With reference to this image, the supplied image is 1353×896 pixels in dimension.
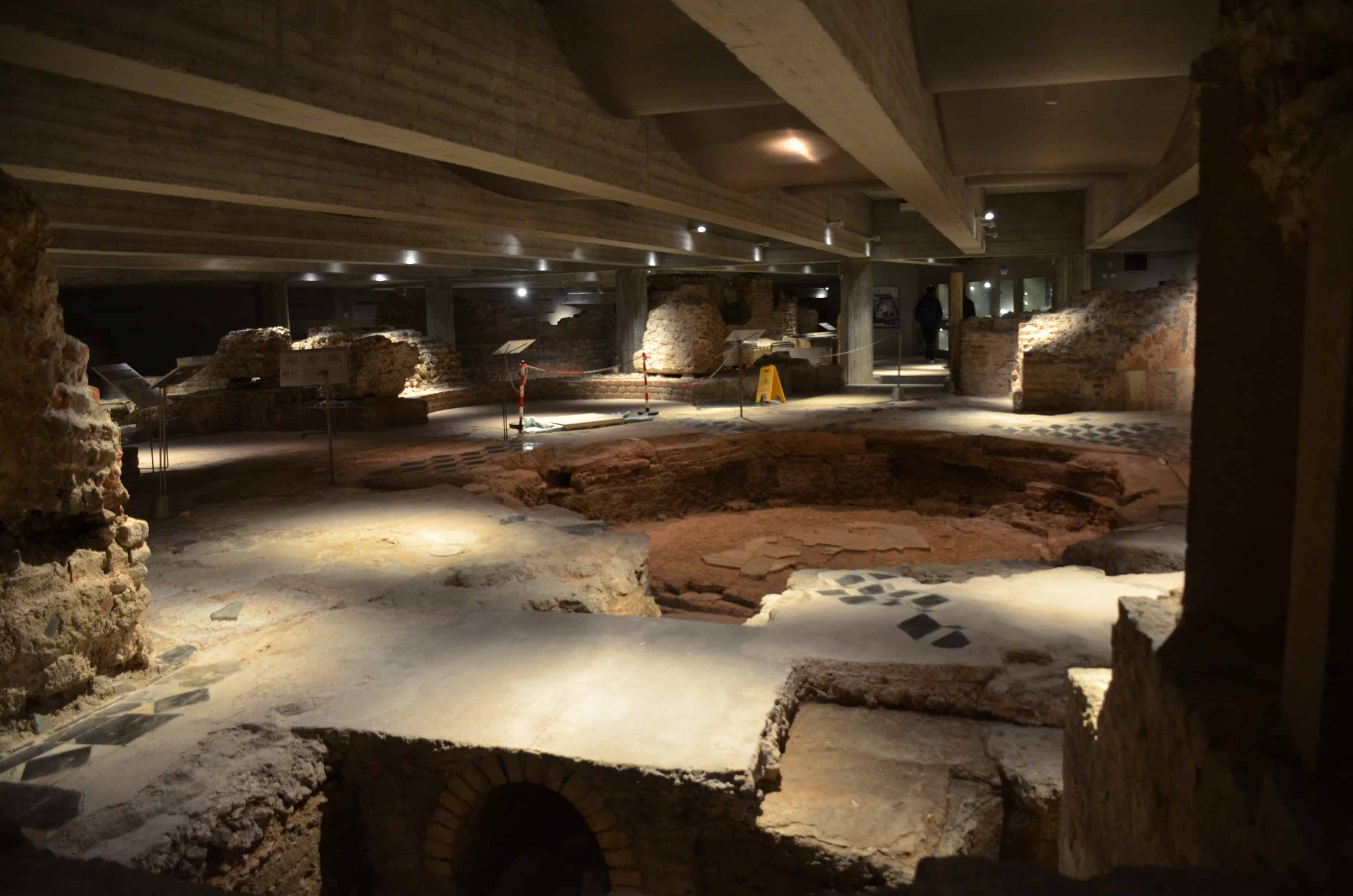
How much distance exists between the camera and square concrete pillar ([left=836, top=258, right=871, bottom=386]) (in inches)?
800

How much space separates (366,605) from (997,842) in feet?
12.8

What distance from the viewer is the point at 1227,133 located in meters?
2.52

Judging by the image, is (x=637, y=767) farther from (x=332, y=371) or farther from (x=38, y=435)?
(x=332, y=371)

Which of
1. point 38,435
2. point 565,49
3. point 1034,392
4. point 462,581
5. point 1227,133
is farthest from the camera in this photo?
point 1034,392

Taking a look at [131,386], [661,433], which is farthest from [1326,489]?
[661,433]

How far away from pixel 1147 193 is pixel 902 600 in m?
8.56

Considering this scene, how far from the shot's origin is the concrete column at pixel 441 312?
75.8 ft

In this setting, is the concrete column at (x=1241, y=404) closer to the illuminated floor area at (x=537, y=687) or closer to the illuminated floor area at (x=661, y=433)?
the illuminated floor area at (x=537, y=687)

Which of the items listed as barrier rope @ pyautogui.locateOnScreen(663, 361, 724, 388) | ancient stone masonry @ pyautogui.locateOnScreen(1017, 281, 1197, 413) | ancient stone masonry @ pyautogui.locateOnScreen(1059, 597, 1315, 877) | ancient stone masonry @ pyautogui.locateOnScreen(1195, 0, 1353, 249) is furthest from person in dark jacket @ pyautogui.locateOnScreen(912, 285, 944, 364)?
ancient stone masonry @ pyautogui.locateOnScreen(1195, 0, 1353, 249)

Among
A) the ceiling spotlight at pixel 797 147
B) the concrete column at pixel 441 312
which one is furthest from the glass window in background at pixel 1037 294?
the ceiling spotlight at pixel 797 147

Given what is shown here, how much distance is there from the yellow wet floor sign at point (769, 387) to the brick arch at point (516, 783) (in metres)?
13.9

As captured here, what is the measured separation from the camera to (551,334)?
25.7 metres

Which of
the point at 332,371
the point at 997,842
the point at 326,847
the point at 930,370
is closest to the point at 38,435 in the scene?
the point at 326,847

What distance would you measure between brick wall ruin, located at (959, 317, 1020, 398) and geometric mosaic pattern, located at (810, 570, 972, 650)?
476 inches
